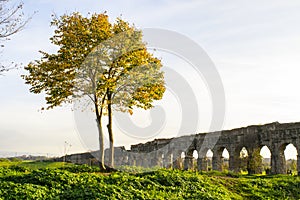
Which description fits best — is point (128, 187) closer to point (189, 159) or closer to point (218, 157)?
point (218, 157)

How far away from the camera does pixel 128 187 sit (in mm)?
14703

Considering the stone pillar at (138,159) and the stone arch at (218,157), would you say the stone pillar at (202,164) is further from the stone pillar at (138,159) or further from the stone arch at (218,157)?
the stone pillar at (138,159)

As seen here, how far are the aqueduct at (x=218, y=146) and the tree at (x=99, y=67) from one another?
1212 cm

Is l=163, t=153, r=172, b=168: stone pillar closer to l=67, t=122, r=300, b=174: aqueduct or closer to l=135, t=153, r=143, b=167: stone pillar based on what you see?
l=67, t=122, r=300, b=174: aqueduct

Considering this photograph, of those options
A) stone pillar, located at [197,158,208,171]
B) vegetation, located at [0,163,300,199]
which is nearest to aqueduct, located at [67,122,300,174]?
stone pillar, located at [197,158,208,171]

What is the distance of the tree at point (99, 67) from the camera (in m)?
23.3

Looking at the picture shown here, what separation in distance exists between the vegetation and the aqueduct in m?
10.9

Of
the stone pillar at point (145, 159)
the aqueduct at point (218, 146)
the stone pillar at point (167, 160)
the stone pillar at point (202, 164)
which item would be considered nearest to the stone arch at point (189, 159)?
the aqueduct at point (218, 146)

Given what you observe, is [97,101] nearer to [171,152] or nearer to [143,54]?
[143,54]

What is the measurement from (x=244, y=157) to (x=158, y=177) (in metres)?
19.6

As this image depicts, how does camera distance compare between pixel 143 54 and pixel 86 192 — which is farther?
pixel 143 54

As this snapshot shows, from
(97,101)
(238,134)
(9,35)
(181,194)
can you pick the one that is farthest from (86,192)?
(238,134)

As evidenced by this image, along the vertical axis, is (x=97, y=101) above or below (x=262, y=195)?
above

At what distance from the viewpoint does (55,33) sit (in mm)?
23922
